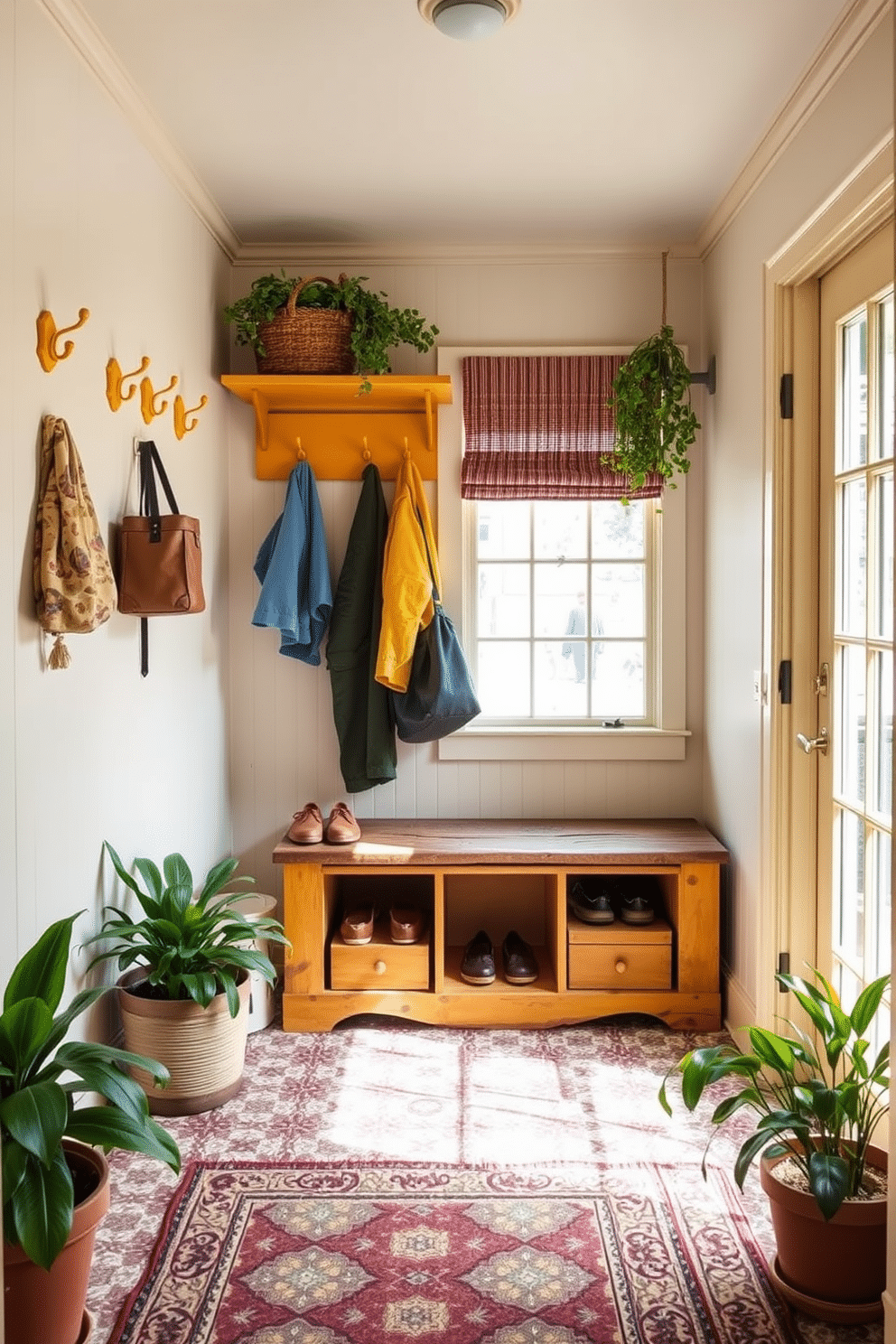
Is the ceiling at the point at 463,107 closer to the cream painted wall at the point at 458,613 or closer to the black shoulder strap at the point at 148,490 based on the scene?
the cream painted wall at the point at 458,613

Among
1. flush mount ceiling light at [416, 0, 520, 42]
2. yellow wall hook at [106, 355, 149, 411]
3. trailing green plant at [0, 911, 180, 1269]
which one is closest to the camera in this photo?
trailing green plant at [0, 911, 180, 1269]

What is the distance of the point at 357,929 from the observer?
3320 mm

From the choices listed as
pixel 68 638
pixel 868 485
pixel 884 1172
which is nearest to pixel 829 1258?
pixel 884 1172

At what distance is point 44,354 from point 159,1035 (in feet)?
5.09

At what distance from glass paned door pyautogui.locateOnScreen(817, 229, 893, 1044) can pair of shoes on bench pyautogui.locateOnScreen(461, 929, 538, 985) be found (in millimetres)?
941

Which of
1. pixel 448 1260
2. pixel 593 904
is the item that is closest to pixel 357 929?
pixel 593 904

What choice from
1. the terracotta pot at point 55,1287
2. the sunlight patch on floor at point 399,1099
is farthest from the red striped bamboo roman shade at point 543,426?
the terracotta pot at point 55,1287

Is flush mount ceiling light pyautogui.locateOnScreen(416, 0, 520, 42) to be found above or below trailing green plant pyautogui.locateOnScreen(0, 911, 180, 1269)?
above

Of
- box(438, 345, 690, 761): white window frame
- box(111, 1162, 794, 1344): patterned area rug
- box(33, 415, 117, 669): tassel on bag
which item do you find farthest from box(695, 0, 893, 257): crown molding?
box(111, 1162, 794, 1344): patterned area rug

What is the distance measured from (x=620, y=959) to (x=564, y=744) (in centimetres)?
76

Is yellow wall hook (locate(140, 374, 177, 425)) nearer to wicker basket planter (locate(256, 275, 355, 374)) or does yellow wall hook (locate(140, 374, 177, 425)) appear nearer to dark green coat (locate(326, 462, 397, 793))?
wicker basket planter (locate(256, 275, 355, 374))

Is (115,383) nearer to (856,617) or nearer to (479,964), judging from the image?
(856,617)

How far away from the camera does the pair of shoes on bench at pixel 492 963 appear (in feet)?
10.9

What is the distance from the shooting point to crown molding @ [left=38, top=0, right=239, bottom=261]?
2.23 meters
